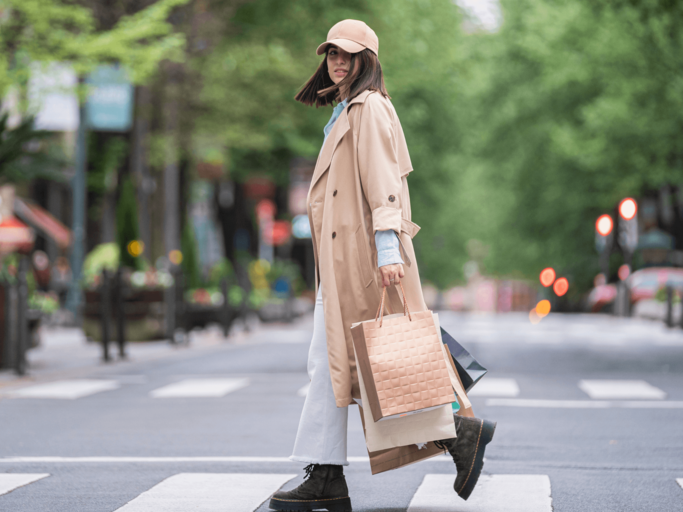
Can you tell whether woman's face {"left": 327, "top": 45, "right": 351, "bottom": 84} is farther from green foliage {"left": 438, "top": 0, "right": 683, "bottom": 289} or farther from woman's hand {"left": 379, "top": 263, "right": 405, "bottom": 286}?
green foliage {"left": 438, "top": 0, "right": 683, "bottom": 289}

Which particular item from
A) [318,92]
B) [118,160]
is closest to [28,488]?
[318,92]

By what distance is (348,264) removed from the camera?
4.42 metres

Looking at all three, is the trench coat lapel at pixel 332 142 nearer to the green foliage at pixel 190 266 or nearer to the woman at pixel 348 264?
the woman at pixel 348 264

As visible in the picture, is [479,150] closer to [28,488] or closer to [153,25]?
[153,25]

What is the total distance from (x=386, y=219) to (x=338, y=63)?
0.76 metres

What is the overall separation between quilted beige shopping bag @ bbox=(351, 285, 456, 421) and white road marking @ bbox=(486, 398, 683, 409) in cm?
477

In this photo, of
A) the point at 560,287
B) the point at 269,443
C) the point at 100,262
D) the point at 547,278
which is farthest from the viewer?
the point at 547,278

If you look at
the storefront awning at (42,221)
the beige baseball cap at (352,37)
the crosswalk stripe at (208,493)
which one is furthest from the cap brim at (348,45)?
the storefront awning at (42,221)

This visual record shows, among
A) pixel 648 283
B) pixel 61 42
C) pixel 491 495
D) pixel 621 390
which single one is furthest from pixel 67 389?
pixel 648 283

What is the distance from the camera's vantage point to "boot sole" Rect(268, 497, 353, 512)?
14.5 ft

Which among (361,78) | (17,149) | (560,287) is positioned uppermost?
(17,149)

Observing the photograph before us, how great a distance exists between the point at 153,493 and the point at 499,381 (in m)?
6.49

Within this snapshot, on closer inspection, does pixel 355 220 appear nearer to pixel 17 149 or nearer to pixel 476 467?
pixel 476 467

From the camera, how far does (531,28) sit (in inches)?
1245
